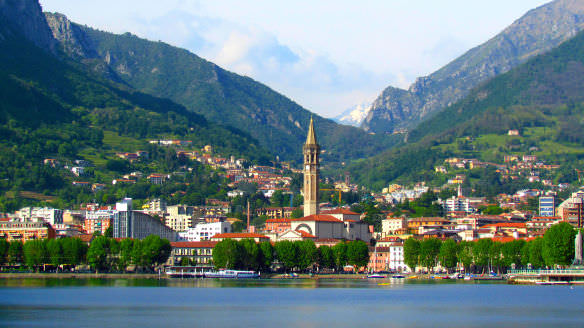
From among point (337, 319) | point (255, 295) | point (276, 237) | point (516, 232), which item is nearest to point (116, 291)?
point (255, 295)

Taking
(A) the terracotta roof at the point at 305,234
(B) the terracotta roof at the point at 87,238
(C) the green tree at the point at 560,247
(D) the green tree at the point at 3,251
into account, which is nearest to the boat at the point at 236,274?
(A) the terracotta roof at the point at 305,234

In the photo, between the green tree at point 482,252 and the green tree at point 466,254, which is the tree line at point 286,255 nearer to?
the green tree at point 466,254

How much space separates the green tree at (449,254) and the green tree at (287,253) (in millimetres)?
19641

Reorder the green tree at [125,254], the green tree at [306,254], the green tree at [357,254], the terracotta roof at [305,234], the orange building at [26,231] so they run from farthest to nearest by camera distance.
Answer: the orange building at [26,231], the terracotta roof at [305,234], the green tree at [357,254], the green tree at [306,254], the green tree at [125,254]

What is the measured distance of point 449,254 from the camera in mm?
146750

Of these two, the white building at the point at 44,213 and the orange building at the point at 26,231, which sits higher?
the white building at the point at 44,213

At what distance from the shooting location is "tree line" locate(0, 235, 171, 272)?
14525 cm

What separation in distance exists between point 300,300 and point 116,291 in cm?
2267

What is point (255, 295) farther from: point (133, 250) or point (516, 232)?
point (516, 232)

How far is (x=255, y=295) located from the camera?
104m

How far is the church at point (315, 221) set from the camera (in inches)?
6693

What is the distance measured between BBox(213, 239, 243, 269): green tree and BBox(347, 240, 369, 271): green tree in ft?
51.0

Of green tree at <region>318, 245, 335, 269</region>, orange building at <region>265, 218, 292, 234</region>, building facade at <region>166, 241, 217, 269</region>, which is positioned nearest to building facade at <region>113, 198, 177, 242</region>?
building facade at <region>166, 241, 217, 269</region>

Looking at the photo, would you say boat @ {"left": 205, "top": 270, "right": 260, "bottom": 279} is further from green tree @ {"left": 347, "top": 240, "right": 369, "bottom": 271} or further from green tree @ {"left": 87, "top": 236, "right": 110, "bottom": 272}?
green tree @ {"left": 87, "top": 236, "right": 110, "bottom": 272}
